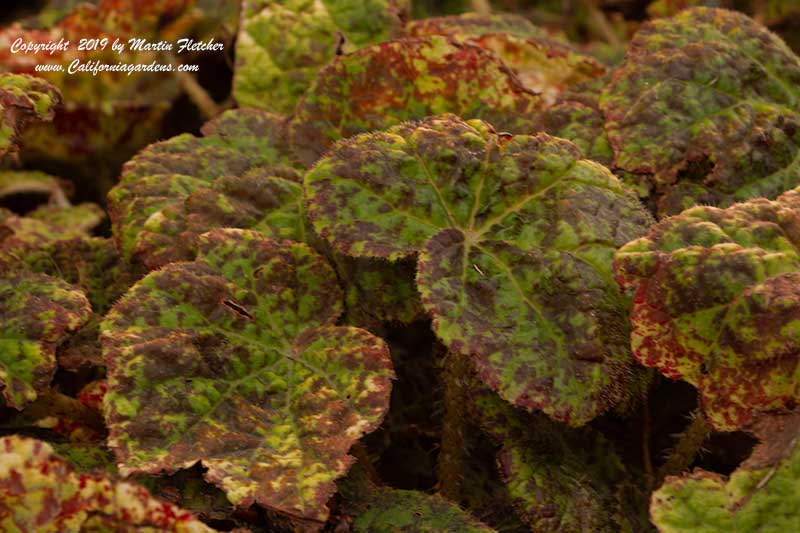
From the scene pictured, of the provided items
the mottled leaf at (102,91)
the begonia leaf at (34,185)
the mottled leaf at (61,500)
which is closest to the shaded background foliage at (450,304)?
the mottled leaf at (61,500)

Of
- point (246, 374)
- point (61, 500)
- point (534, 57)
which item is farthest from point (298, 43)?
point (61, 500)

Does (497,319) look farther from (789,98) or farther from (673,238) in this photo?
(789,98)

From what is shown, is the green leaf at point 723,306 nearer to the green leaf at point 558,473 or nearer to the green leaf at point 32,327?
the green leaf at point 558,473

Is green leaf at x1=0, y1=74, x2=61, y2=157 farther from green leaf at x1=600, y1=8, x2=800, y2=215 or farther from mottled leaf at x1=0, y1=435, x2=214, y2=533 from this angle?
green leaf at x1=600, y1=8, x2=800, y2=215

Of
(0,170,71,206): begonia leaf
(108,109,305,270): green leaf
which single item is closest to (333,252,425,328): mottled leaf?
(108,109,305,270): green leaf

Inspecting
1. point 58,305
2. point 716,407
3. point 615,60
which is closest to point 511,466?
point 716,407

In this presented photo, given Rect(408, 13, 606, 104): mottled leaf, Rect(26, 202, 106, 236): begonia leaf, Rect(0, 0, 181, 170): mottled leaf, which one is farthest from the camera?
Rect(0, 0, 181, 170): mottled leaf
